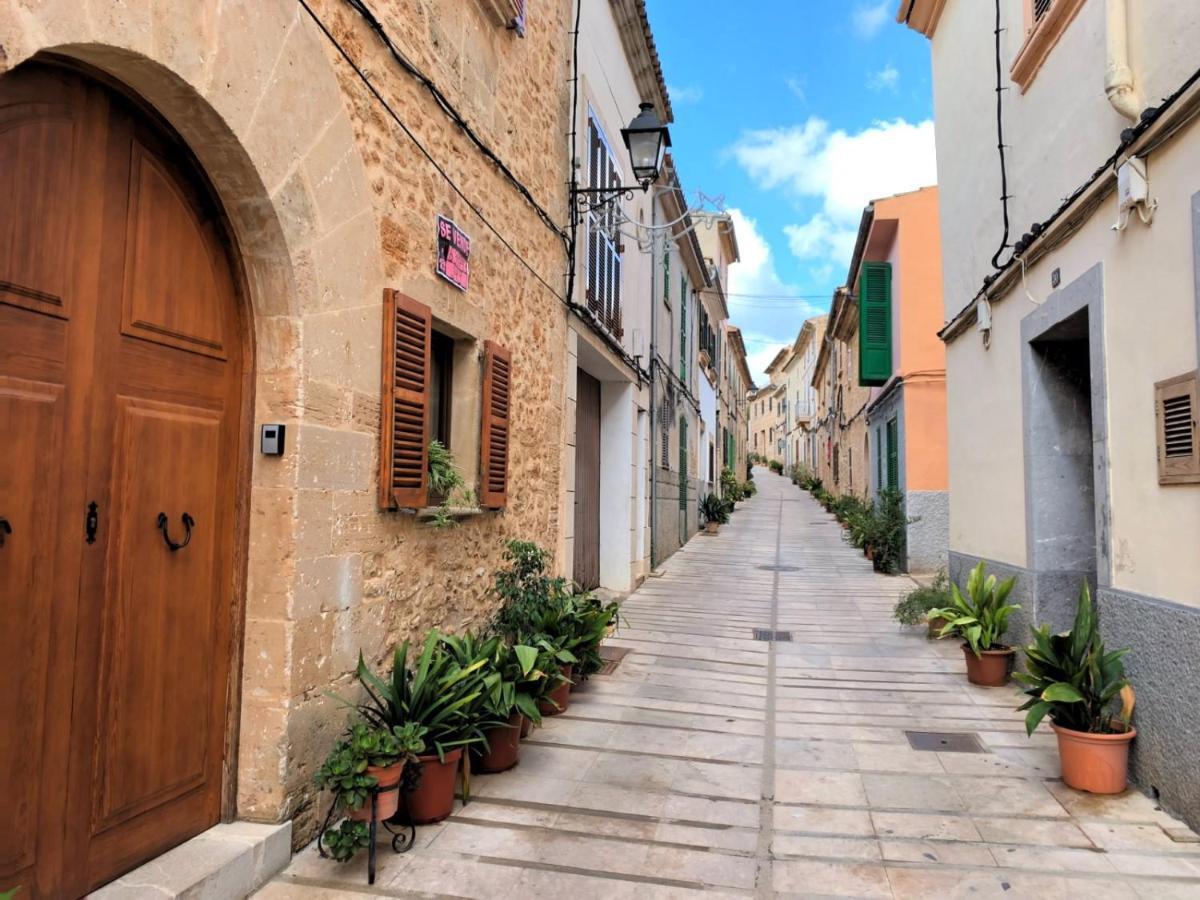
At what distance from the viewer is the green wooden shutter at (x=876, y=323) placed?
12.6 metres

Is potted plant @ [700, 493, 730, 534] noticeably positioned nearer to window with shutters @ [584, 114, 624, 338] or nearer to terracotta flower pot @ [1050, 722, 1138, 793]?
window with shutters @ [584, 114, 624, 338]

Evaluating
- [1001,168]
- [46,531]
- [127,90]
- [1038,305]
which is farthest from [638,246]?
[46,531]

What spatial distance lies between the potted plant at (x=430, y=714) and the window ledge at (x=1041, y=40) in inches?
205

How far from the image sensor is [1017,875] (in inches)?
113

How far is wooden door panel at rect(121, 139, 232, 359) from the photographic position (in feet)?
7.89

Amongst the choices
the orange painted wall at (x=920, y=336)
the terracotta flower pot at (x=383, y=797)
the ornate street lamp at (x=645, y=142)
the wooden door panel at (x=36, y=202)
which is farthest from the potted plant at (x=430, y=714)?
the orange painted wall at (x=920, y=336)

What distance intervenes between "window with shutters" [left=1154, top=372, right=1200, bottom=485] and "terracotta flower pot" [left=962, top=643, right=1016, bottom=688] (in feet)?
7.98

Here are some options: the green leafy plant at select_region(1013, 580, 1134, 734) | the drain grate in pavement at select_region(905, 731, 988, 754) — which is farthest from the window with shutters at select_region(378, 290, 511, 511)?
the green leafy plant at select_region(1013, 580, 1134, 734)

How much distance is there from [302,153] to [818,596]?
846 cm

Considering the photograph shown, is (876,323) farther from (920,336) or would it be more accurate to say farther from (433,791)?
(433,791)

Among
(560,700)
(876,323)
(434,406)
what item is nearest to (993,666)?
(560,700)

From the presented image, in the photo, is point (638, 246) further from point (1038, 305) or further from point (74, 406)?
point (74, 406)

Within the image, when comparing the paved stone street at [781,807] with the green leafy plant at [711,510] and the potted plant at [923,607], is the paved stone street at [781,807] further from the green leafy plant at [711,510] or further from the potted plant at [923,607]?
the green leafy plant at [711,510]

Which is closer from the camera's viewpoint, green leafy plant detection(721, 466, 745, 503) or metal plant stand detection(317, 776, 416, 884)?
metal plant stand detection(317, 776, 416, 884)
